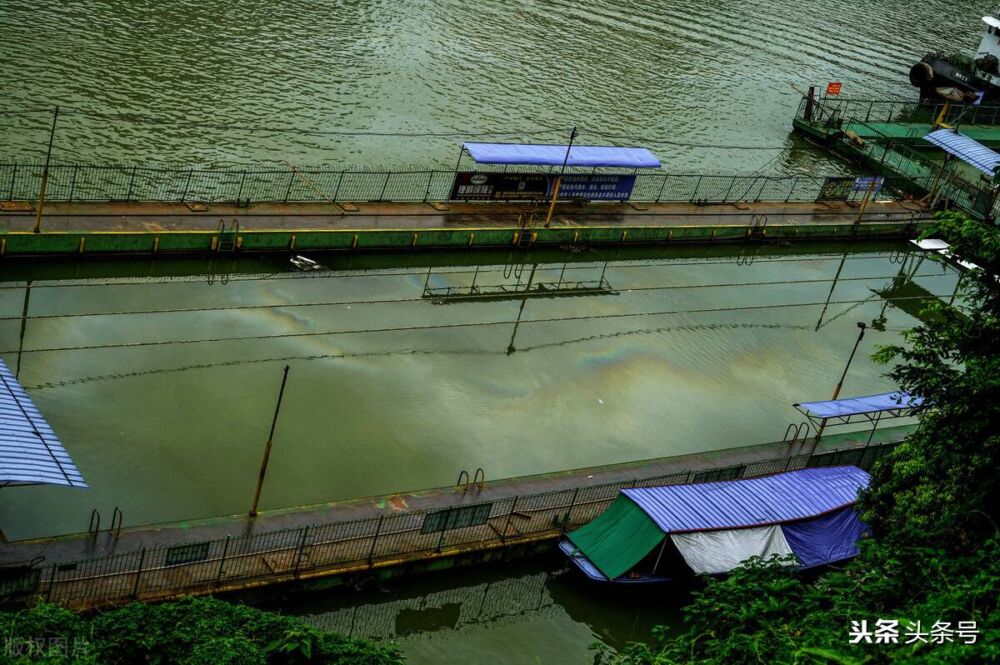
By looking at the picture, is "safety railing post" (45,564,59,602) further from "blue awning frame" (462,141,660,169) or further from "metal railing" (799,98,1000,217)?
"metal railing" (799,98,1000,217)

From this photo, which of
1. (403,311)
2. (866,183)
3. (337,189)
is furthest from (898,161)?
(403,311)

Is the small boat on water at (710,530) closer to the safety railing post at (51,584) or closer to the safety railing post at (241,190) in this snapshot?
the safety railing post at (51,584)

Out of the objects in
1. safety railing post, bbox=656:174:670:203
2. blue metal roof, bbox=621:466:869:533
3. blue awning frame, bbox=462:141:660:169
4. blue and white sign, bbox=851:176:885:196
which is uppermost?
blue and white sign, bbox=851:176:885:196

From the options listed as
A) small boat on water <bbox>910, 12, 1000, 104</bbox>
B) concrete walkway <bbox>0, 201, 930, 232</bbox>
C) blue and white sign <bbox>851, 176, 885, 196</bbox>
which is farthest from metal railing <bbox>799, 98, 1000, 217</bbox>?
blue and white sign <bbox>851, 176, 885, 196</bbox>

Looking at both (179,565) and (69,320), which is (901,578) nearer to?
(179,565)

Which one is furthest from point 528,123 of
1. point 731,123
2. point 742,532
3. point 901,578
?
point 901,578
